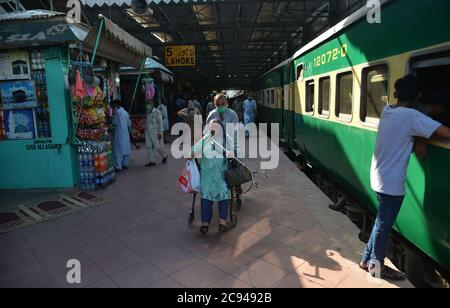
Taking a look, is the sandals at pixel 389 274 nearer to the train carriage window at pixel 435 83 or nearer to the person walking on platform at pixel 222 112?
the train carriage window at pixel 435 83

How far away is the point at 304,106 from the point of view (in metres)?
7.72

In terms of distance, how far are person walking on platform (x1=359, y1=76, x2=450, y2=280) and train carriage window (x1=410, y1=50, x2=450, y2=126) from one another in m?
0.14

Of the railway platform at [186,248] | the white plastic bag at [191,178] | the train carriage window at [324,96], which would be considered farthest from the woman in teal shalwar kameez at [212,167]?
the train carriage window at [324,96]

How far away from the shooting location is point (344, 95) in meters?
5.09

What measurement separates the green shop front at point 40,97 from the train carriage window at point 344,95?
3.95m

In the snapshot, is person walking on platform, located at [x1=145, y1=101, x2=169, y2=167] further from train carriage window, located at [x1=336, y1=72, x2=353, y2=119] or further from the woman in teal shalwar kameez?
train carriage window, located at [x1=336, y1=72, x2=353, y2=119]

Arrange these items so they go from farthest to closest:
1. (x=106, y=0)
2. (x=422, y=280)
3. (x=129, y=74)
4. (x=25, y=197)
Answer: (x=129, y=74), (x=106, y=0), (x=25, y=197), (x=422, y=280)

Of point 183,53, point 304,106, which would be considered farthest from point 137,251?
point 183,53

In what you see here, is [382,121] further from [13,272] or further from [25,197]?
[25,197]

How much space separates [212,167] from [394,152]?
2.06 metres

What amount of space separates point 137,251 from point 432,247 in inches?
115

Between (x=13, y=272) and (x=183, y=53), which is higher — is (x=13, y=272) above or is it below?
below

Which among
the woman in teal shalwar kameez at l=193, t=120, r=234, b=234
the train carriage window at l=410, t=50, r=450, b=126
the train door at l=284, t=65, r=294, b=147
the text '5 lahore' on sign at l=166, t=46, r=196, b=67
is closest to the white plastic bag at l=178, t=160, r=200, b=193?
the woman in teal shalwar kameez at l=193, t=120, r=234, b=234

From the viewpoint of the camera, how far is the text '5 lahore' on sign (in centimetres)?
1350
